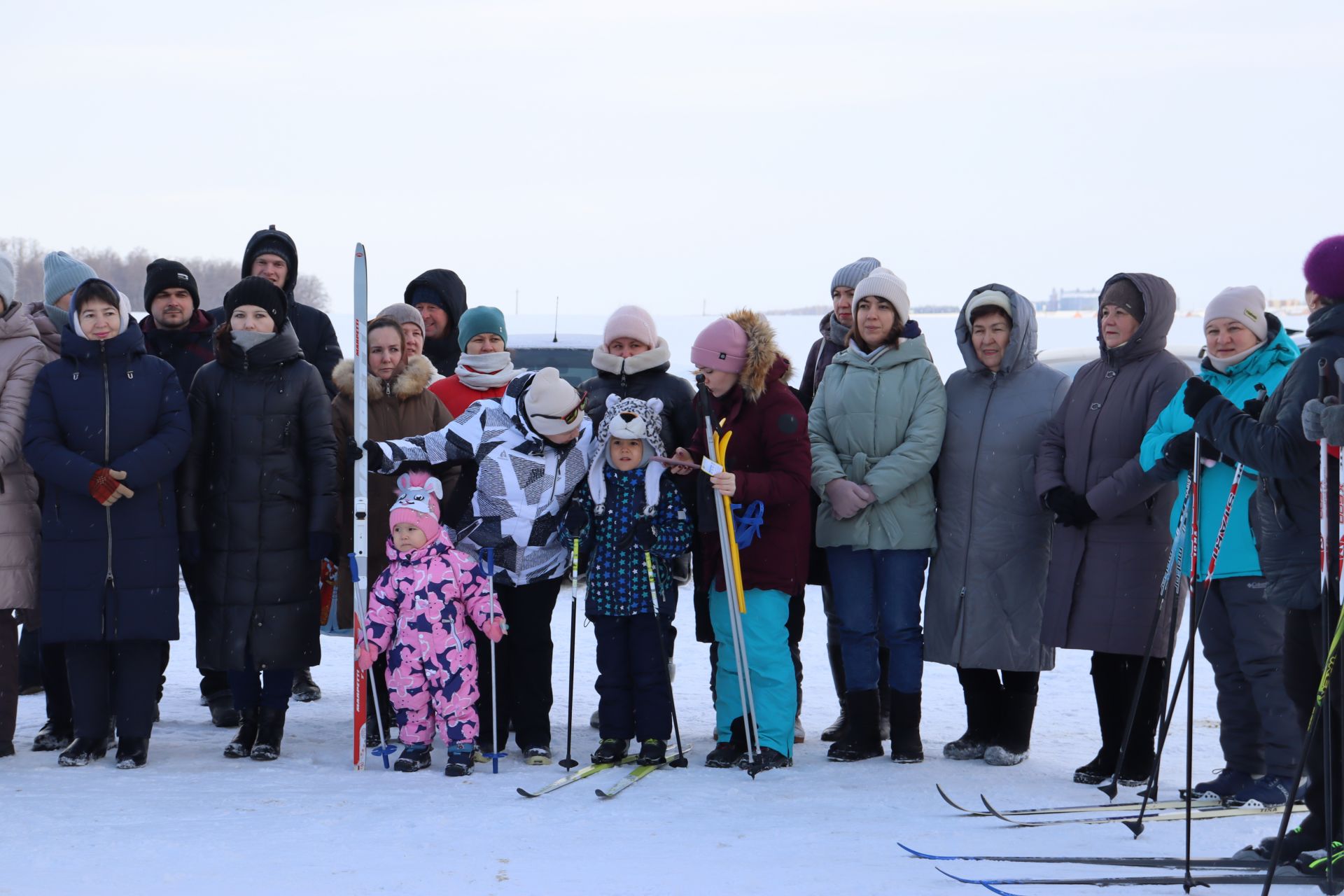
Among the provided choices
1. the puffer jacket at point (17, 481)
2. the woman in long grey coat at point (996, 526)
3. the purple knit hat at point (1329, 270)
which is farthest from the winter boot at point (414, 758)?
the purple knit hat at point (1329, 270)

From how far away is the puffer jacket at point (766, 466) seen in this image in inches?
198

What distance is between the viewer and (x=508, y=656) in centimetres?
524

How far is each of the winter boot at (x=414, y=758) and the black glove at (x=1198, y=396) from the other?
2.93 meters

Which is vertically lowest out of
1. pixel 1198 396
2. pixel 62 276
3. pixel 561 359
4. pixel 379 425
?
pixel 379 425

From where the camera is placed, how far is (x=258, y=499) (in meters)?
5.00

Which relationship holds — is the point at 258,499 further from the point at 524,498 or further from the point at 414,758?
the point at 414,758

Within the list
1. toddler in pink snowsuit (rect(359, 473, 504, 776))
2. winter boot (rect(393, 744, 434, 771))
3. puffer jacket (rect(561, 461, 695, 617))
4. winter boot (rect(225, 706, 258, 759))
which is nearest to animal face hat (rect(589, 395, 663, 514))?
puffer jacket (rect(561, 461, 695, 617))

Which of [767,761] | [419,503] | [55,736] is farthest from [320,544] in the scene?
[767,761]

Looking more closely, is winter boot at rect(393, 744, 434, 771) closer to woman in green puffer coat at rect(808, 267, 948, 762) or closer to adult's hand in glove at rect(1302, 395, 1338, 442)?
woman in green puffer coat at rect(808, 267, 948, 762)

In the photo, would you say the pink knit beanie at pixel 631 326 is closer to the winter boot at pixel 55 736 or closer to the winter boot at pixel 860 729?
the winter boot at pixel 860 729

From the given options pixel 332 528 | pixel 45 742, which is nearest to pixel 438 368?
pixel 332 528

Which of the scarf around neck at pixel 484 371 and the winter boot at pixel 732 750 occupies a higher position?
the scarf around neck at pixel 484 371

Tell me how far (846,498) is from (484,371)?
5.48 feet

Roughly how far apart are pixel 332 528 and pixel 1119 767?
9.80 ft
